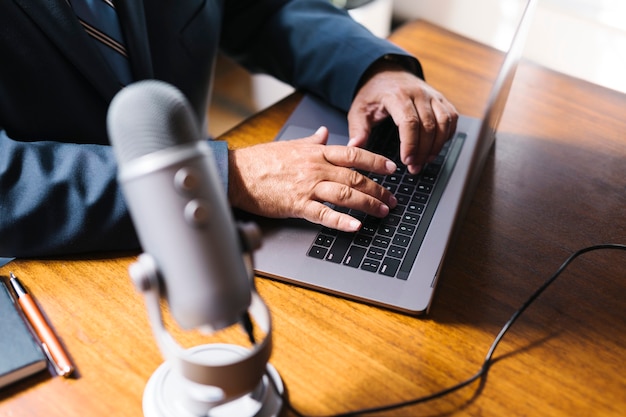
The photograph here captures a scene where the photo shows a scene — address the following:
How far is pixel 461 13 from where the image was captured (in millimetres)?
2201

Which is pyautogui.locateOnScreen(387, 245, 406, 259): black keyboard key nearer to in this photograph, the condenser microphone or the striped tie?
the condenser microphone

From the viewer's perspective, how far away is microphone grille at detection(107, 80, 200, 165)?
0.45m

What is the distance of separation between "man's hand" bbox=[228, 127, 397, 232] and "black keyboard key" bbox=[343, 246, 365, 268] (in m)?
0.03

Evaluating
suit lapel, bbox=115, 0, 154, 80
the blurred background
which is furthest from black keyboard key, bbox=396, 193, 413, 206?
the blurred background

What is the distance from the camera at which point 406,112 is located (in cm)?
99

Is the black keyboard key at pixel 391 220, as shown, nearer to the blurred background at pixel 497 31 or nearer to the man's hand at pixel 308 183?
the man's hand at pixel 308 183

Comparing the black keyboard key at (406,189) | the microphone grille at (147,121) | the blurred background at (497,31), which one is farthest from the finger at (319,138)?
the blurred background at (497,31)

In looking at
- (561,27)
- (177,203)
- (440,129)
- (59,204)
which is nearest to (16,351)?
(59,204)

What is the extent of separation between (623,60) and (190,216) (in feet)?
4.47

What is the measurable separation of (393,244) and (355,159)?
0.46 ft

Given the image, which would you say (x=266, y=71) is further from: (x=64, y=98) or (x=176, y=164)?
(x=176, y=164)

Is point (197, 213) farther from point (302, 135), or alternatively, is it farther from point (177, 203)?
point (302, 135)

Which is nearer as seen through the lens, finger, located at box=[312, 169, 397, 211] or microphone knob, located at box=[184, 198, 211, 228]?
microphone knob, located at box=[184, 198, 211, 228]

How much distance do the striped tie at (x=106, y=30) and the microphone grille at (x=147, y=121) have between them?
50 centimetres
